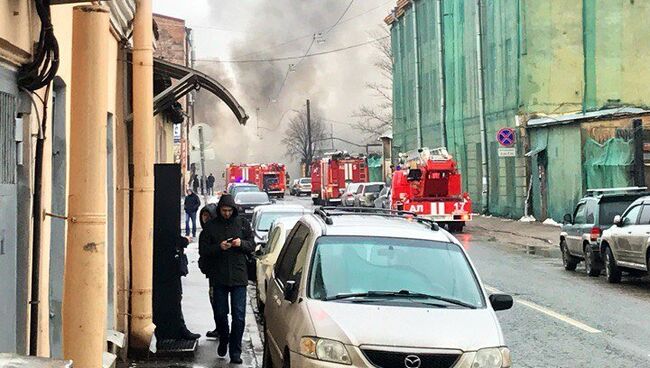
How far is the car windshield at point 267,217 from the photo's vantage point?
723 inches

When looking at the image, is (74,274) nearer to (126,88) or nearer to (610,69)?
(126,88)

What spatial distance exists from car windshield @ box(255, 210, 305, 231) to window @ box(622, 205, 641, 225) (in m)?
6.15

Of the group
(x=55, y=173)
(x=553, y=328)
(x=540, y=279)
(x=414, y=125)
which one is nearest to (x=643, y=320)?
(x=553, y=328)

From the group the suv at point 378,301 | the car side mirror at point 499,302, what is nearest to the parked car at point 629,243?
the suv at point 378,301

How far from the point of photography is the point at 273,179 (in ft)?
208

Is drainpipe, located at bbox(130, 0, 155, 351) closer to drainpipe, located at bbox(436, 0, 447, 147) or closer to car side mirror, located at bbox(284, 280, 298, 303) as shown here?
car side mirror, located at bbox(284, 280, 298, 303)

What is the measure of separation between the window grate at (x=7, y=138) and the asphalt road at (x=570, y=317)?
5.85 metres

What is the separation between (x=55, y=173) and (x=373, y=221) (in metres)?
2.79

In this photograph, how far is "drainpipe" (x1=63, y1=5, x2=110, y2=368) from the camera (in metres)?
5.52

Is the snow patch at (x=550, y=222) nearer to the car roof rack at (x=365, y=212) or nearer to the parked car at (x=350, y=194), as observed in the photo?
the parked car at (x=350, y=194)

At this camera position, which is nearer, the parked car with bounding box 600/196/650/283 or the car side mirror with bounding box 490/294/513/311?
the car side mirror with bounding box 490/294/513/311

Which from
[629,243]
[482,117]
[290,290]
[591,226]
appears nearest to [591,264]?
[591,226]

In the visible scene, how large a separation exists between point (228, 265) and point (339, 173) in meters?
43.7

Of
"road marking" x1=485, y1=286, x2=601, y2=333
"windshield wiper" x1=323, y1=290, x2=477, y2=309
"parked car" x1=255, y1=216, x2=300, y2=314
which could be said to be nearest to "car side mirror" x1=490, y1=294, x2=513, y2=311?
"windshield wiper" x1=323, y1=290, x2=477, y2=309
